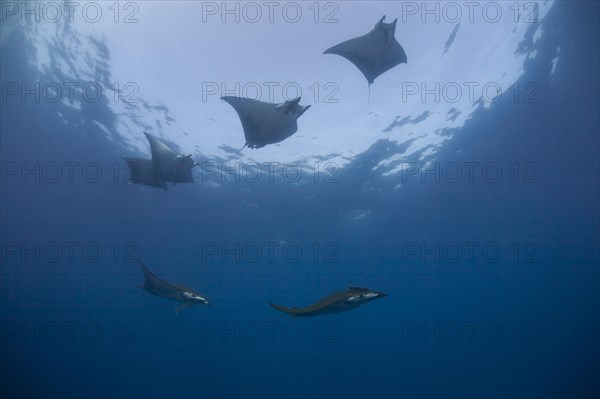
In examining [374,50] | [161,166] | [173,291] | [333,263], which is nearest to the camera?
[173,291]

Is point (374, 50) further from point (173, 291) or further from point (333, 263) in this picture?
point (333, 263)

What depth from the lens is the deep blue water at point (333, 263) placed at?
58.5ft

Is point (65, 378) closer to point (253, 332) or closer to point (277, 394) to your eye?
point (253, 332)

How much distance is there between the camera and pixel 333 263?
33.2m

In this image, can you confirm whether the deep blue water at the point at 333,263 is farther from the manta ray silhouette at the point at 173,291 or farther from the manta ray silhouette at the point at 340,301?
the manta ray silhouette at the point at 340,301

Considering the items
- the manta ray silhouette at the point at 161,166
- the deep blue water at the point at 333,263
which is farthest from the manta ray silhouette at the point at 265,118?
the deep blue water at the point at 333,263

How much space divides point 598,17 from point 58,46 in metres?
22.0

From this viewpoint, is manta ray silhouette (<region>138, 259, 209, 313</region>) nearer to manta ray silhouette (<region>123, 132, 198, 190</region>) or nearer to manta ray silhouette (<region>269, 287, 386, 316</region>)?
manta ray silhouette (<region>123, 132, 198, 190</region>)

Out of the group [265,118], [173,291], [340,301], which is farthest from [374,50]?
[173,291]

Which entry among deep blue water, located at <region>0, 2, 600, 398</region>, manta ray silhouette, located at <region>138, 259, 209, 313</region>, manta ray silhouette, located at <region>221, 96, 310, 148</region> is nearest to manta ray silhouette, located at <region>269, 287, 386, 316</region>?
manta ray silhouette, located at <region>138, 259, 209, 313</region>

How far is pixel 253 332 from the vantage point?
49344 mm

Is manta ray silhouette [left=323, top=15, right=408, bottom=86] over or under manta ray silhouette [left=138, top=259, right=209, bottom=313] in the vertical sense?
over

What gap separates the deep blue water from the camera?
1784 cm

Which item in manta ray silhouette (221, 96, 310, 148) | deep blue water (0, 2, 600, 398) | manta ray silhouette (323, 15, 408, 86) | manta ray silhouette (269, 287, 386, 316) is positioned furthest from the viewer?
deep blue water (0, 2, 600, 398)
